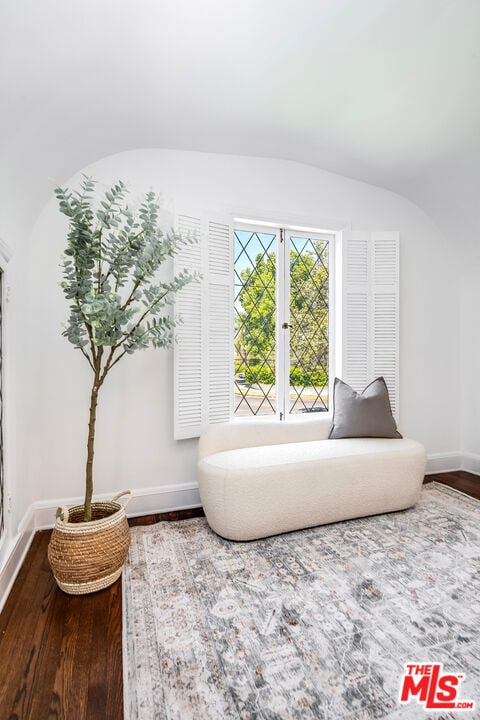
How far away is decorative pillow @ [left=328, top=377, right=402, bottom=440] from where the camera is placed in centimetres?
295

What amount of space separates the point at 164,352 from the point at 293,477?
4.22ft

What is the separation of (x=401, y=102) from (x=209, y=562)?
3.00 meters

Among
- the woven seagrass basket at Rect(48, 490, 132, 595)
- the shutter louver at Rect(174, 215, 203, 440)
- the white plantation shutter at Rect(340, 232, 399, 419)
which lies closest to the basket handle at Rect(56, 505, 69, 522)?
the woven seagrass basket at Rect(48, 490, 132, 595)

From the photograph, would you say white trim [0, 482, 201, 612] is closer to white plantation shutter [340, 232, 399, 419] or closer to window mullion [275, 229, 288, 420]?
window mullion [275, 229, 288, 420]

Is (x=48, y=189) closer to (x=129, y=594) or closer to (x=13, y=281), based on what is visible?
(x=13, y=281)

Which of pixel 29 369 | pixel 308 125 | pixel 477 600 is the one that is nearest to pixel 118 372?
pixel 29 369

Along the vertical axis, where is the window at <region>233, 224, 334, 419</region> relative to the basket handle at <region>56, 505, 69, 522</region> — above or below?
above

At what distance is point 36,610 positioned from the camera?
1707mm

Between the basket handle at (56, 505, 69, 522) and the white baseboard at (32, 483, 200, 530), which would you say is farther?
the white baseboard at (32, 483, 200, 530)

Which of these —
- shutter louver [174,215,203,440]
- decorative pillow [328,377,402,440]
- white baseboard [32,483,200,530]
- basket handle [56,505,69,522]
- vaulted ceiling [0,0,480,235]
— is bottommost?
white baseboard [32,483,200,530]

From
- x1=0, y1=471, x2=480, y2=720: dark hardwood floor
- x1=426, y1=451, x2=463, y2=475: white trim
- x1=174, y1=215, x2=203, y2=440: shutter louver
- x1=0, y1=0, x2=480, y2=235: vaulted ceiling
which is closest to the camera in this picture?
x1=0, y1=471, x2=480, y2=720: dark hardwood floor

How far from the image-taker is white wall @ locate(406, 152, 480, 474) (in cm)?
322

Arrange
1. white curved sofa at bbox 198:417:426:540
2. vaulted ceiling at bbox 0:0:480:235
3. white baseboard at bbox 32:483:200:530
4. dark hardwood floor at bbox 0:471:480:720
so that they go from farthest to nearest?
white baseboard at bbox 32:483:200:530 < white curved sofa at bbox 198:417:426:540 < vaulted ceiling at bbox 0:0:480:235 < dark hardwood floor at bbox 0:471:480:720

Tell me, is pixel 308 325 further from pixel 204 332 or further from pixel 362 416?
pixel 204 332
